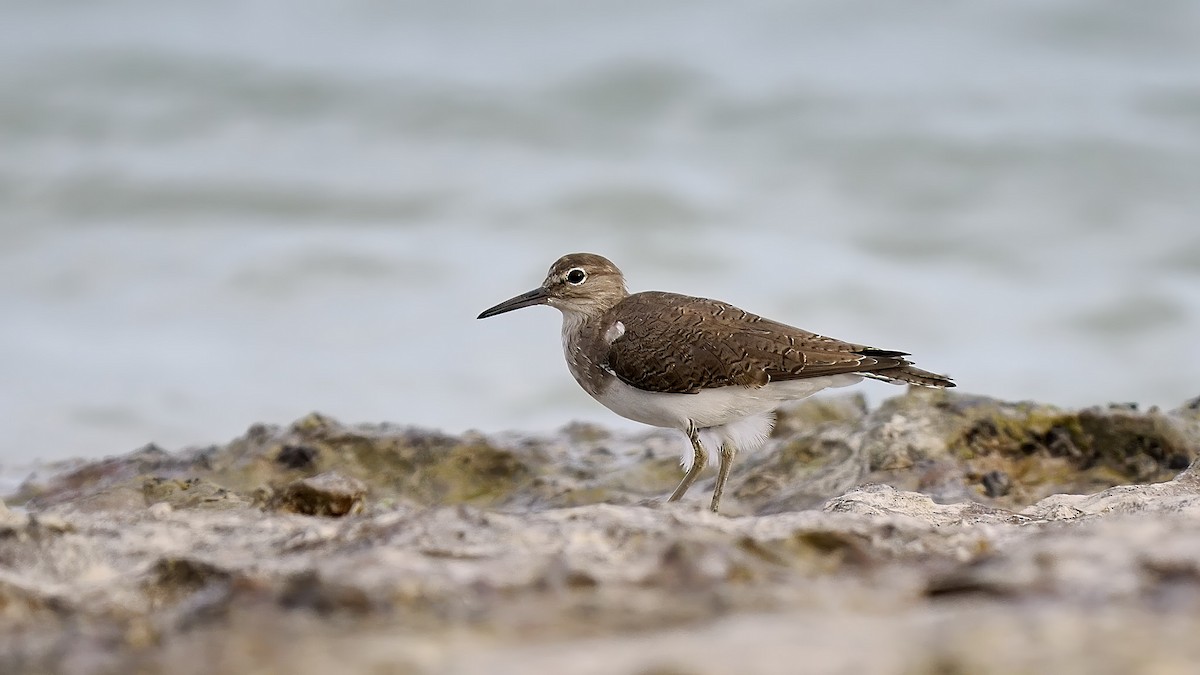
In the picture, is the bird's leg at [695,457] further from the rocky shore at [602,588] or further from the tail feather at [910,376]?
the rocky shore at [602,588]

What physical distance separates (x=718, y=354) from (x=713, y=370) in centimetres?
10

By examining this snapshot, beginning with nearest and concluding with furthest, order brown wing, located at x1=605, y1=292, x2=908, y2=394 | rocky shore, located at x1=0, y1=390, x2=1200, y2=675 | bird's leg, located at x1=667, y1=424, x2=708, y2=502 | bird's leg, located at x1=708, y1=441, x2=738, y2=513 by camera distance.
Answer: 1. rocky shore, located at x1=0, y1=390, x2=1200, y2=675
2. bird's leg, located at x1=708, y1=441, x2=738, y2=513
3. brown wing, located at x1=605, y1=292, x2=908, y2=394
4. bird's leg, located at x1=667, y1=424, x2=708, y2=502

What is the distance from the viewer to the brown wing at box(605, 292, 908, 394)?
6586 mm

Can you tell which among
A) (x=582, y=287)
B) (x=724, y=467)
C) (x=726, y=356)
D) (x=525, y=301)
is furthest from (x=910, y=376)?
(x=525, y=301)

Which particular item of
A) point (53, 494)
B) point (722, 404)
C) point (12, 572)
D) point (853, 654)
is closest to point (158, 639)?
point (12, 572)

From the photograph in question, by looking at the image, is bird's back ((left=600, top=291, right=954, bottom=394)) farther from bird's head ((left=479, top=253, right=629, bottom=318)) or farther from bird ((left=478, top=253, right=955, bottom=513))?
bird's head ((left=479, top=253, right=629, bottom=318))

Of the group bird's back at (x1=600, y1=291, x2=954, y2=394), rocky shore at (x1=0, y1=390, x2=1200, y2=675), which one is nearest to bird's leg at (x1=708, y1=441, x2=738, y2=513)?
bird's back at (x1=600, y1=291, x2=954, y2=394)

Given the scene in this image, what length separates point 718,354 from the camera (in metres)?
6.61

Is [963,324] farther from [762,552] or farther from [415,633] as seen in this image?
[415,633]

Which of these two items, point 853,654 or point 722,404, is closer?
point 853,654

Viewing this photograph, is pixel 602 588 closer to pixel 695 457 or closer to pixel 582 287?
pixel 695 457

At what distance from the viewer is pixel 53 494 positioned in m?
7.45

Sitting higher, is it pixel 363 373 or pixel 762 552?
pixel 363 373

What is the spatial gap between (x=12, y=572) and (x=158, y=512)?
31.9 inches
